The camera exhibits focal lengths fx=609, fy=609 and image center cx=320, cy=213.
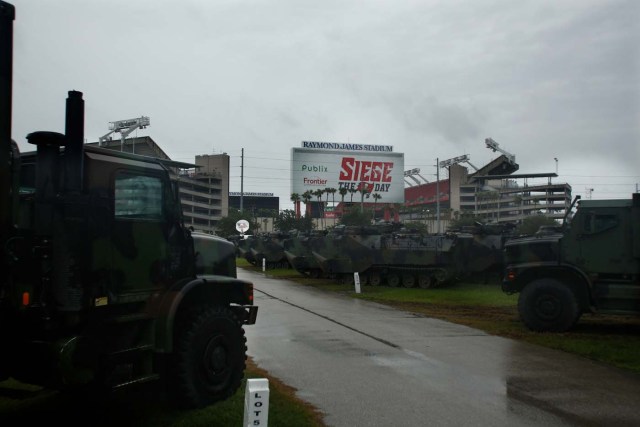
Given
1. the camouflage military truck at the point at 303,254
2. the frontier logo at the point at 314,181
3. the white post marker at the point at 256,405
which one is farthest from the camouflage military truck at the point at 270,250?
the white post marker at the point at 256,405

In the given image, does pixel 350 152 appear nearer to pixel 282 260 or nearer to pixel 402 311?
pixel 282 260

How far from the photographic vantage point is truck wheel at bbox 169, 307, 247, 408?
5668 mm

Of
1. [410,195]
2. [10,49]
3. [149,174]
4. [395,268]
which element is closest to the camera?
[10,49]

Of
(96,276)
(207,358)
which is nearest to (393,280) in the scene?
(207,358)

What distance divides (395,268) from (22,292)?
20.1 m

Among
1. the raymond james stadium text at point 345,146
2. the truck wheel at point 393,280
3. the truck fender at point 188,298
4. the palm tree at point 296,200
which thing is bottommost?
the truck wheel at point 393,280

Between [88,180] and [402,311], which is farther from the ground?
[88,180]

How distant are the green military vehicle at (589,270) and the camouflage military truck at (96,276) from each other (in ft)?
25.5

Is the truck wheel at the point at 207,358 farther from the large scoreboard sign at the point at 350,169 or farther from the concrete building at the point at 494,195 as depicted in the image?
the large scoreboard sign at the point at 350,169

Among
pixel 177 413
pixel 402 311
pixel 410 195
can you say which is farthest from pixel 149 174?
pixel 410 195

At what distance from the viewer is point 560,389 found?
23.7 ft

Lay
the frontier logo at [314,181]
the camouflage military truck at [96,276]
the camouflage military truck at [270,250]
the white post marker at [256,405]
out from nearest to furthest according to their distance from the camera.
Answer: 1. the white post marker at [256,405]
2. the camouflage military truck at [96,276]
3. the camouflage military truck at [270,250]
4. the frontier logo at [314,181]

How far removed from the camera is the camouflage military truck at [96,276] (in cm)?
476

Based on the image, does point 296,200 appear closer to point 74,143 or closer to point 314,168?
point 314,168
